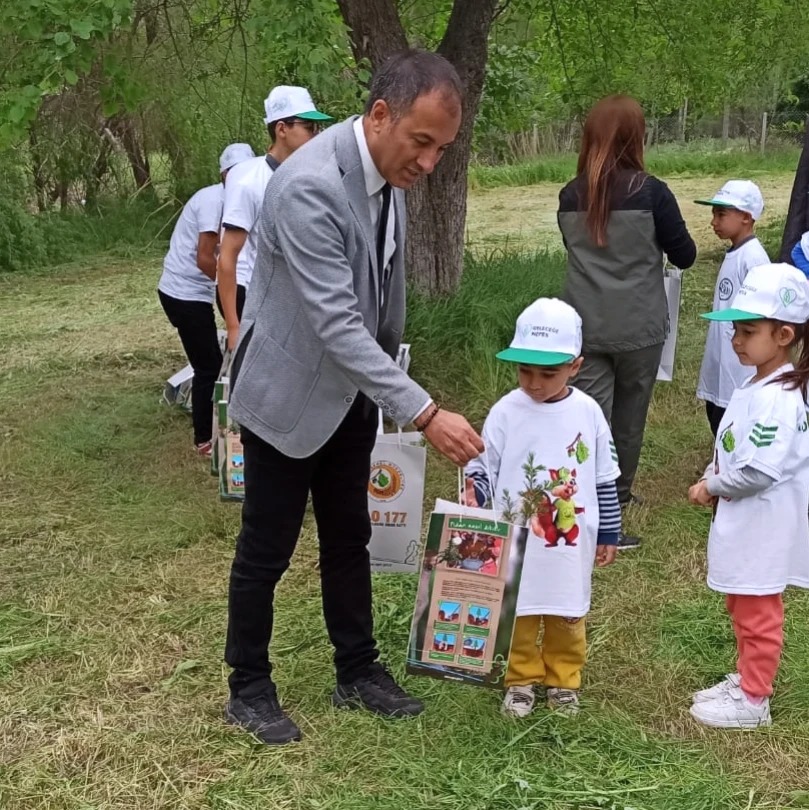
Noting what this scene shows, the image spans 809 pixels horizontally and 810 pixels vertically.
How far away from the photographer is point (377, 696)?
303 centimetres

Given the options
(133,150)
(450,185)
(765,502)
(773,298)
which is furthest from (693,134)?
(765,502)

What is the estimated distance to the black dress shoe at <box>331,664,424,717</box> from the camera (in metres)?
3.01

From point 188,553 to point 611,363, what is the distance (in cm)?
193

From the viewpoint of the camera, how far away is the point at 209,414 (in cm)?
555

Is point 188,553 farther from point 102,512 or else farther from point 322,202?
point 322,202

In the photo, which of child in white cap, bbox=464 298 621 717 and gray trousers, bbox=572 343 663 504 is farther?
gray trousers, bbox=572 343 663 504

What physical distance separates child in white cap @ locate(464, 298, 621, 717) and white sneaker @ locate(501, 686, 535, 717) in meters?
0.26

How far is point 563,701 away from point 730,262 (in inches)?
83.9

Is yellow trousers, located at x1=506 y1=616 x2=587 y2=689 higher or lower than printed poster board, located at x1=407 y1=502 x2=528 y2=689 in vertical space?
lower

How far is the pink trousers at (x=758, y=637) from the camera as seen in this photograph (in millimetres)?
2867

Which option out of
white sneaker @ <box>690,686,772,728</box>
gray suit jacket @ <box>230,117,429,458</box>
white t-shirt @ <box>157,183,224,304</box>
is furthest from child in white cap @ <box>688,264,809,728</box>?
white t-shirt @ <box>157,183,224,304</box>

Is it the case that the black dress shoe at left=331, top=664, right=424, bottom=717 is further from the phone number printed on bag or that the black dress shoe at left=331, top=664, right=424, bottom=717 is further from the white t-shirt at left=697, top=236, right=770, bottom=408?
→ the white t-shirt at left=697, top=236, right=770, bottom=408

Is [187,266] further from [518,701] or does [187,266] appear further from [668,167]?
[668,167]

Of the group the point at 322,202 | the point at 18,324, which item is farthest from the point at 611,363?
the point at 18,324
